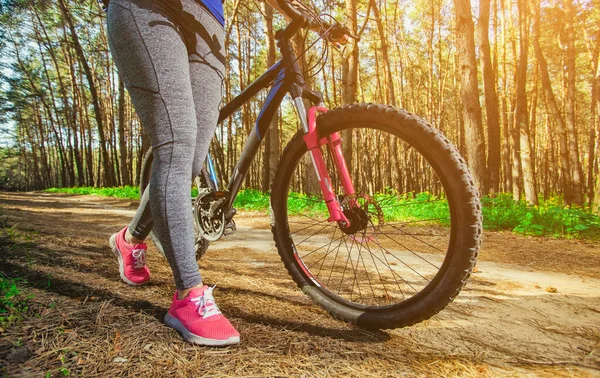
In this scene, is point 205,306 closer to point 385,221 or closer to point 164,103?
point 164,103

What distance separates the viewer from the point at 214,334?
116 cm

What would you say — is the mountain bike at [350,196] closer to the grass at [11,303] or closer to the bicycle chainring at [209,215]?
the bicycle chainring at [209,215]

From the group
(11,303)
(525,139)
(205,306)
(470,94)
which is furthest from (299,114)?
(525,139)

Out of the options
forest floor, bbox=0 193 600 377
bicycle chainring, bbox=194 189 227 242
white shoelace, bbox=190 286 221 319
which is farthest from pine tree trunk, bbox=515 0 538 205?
white shoelace, bbox=190 286 221 319

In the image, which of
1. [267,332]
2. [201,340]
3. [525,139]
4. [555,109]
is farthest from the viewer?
[555,109]

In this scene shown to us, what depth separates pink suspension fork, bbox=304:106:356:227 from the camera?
1.65 meters

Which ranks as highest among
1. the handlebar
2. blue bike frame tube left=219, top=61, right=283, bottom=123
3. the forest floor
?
the handlebar

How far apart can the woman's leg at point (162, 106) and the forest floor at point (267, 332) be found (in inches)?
12.5

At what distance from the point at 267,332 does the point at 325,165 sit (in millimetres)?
864

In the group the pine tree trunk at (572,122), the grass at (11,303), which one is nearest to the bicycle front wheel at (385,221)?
the grass at (11,303)

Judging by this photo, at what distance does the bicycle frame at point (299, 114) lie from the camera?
1656 mm

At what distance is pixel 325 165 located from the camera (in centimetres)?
166

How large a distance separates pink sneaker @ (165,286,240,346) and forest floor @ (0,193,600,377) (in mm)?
34

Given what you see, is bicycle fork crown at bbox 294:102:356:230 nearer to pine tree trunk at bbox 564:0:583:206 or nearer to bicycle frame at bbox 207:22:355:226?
bicycle frame at bbox 207:22:355:226
